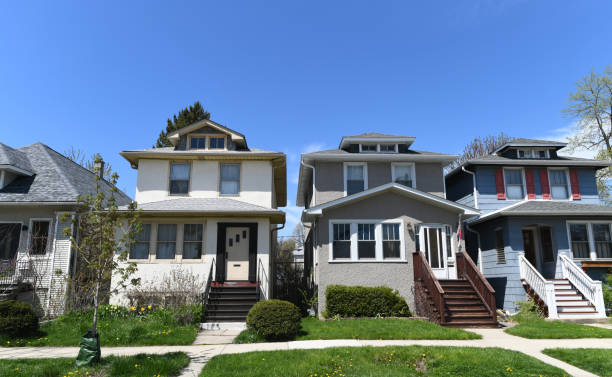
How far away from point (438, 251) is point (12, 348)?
13.5 meters

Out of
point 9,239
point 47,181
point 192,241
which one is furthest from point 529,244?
point 9,239

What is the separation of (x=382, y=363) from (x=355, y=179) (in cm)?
1053

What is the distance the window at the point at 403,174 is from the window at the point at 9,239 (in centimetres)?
1525

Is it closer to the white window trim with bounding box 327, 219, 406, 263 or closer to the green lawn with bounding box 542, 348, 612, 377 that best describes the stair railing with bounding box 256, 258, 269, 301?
the white window trim with bounding box 327, 219, 406, 263

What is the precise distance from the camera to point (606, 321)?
43.4 ft

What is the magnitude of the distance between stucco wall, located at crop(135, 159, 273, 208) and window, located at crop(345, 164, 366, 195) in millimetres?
3531

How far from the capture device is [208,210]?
14.2 meters

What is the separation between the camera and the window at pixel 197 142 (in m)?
16.8

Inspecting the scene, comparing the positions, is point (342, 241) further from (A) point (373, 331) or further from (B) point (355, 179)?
(A) point (373, 331)

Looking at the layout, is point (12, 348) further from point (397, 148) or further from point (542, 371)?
point (397, 148)

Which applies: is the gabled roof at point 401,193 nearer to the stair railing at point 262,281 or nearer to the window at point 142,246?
the stair railing at point 262,281

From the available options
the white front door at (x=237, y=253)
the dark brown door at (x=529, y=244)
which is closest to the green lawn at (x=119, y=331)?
the white front door at (x=237, y=253)

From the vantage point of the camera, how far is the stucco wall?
52.7 feet

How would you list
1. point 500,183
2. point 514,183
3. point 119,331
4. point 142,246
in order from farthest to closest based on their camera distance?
point 514,183, point 500,183, point 142,246, point 119,331
